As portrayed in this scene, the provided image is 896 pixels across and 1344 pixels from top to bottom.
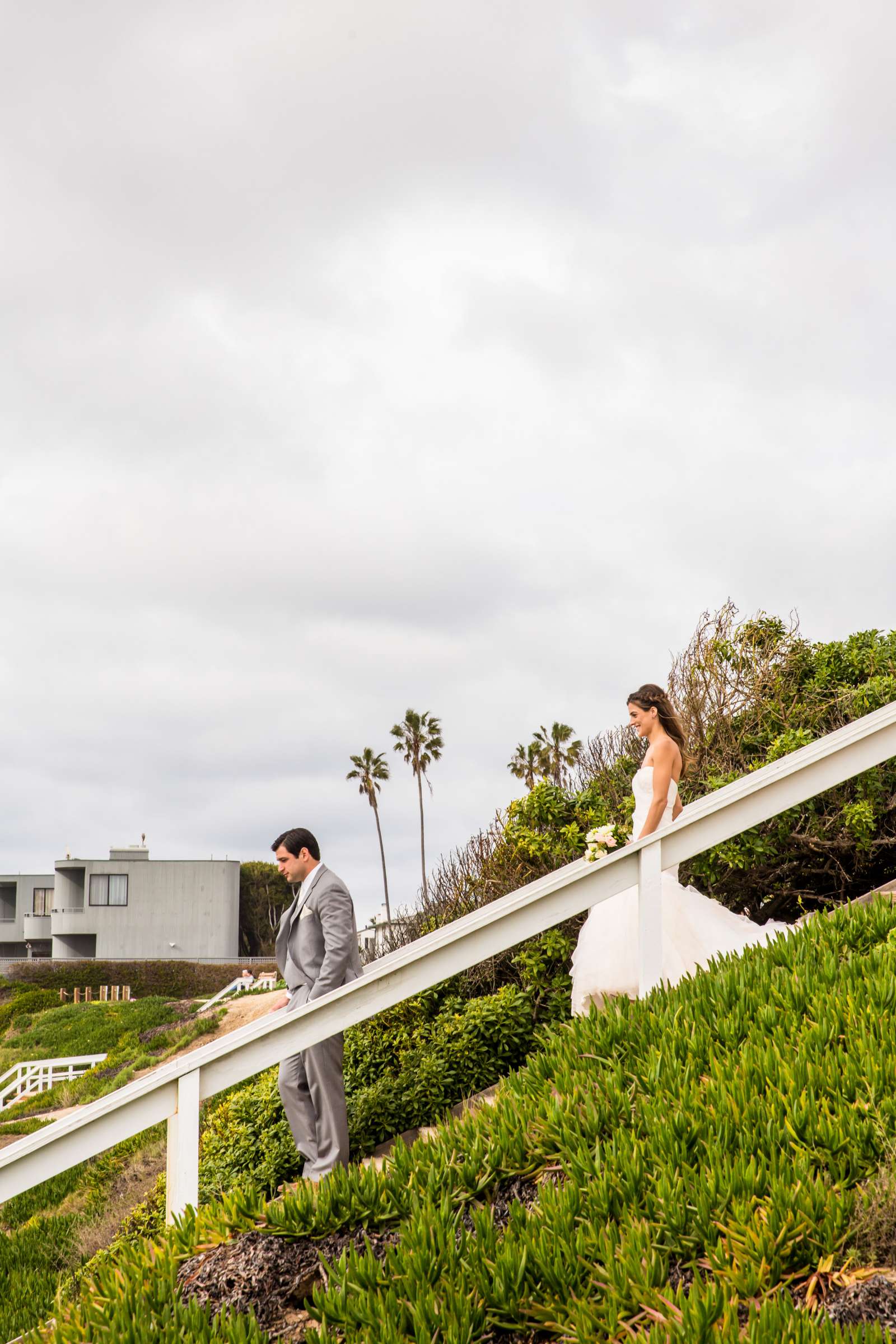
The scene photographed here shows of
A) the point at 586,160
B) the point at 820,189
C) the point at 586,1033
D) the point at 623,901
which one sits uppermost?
the point at 820,189

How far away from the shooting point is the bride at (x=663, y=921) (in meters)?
5.50

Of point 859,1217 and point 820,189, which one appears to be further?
point 820,189

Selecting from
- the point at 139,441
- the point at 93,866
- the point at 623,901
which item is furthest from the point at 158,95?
the point at 93,866

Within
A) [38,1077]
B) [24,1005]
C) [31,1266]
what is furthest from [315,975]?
[24,1005]

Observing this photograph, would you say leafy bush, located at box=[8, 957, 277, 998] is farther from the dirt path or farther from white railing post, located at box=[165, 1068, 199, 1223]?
white railing post, located at box=[165, 1068, 199, 1223]

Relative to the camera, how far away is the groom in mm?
5242

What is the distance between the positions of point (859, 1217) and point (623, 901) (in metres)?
3.29

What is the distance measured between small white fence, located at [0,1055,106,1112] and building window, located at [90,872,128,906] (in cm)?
3609

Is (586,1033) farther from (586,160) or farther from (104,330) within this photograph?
(104,330)

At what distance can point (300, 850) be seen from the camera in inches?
219

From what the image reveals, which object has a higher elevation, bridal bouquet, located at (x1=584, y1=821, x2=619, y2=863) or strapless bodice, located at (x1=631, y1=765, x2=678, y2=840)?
strapless bodice, located at (x1=631, y1=765, x2=678, y2=840)

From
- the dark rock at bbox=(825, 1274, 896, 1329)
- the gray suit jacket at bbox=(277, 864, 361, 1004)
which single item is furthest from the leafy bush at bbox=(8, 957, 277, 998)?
the dark rock at bbox=(825, 1274, 896, 1329)

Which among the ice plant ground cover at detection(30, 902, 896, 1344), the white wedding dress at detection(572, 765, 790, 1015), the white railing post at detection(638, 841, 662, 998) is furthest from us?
the white wedding dress at detection(572, 765, 790, 1015)

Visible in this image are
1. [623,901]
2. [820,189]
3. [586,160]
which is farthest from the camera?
[820,189]
